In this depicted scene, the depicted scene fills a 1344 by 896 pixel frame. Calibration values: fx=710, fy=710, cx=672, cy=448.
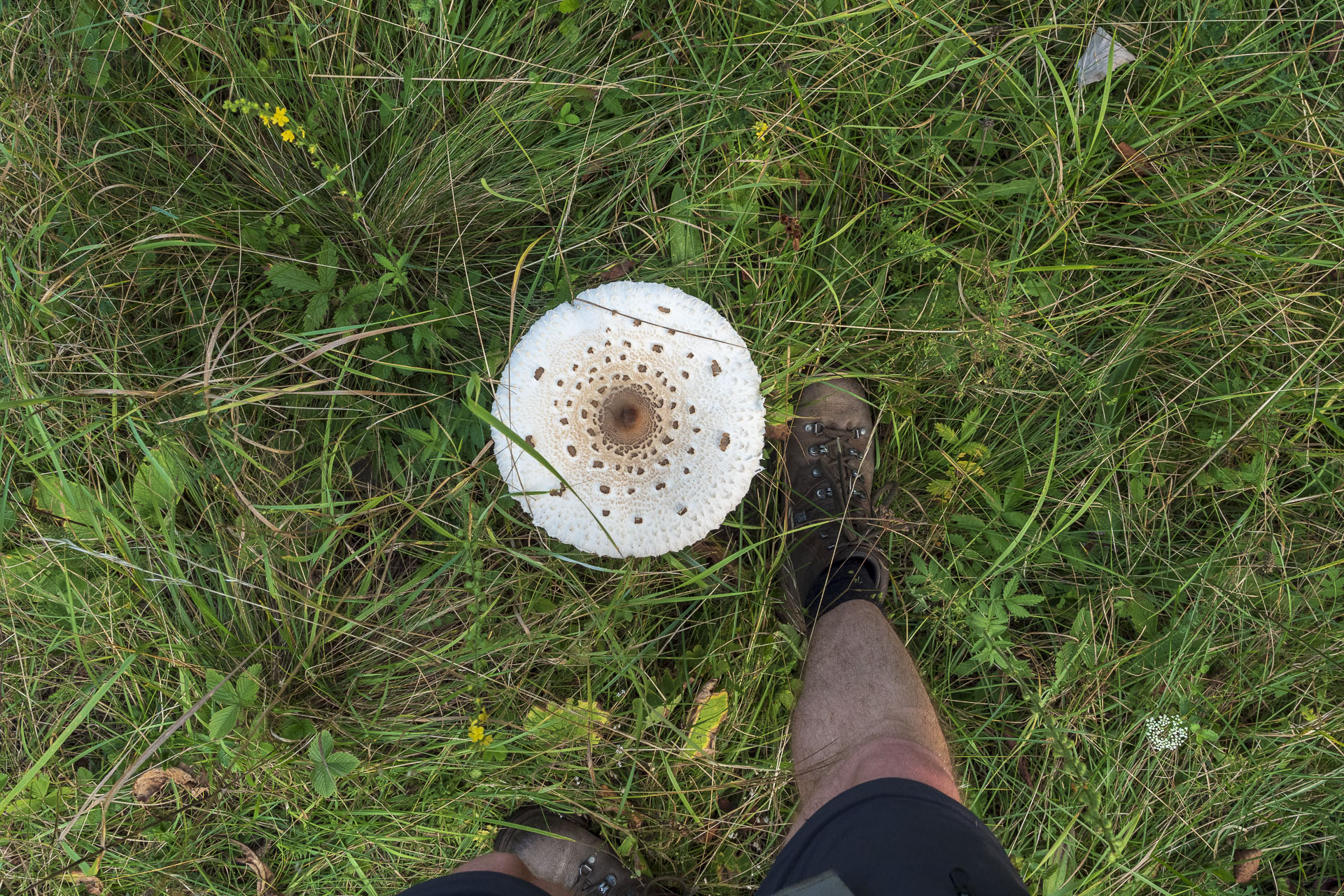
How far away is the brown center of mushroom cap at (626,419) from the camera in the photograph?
2.20 meters

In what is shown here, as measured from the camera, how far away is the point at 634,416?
2201mm

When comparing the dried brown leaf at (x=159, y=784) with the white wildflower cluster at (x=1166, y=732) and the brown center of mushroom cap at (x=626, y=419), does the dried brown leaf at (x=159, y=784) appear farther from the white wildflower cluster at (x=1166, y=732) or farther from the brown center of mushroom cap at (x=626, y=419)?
the white wildflower cluster at (x=1166, y=732)

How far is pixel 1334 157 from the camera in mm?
2721

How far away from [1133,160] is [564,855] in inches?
135

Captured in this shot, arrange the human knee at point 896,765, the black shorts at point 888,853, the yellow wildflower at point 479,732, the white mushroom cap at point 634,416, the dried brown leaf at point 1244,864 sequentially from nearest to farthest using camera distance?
the black shorts at point 888,853 < the white mushroom cap at point 634,416 < the human knee at point 896,765 < the yellow wildflower at point 479,732 < the dried brown leaf at point 1244,864

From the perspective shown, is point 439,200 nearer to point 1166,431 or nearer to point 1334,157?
point 1166,431

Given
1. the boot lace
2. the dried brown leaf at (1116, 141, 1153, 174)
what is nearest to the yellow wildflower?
the boot lace

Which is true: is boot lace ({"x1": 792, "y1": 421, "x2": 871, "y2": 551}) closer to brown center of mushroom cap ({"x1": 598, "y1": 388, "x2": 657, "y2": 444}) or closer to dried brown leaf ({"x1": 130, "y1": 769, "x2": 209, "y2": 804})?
brown center of mushroom cap ({"x1": 598, "y1": 388, "x2": 657, "y2": 444})

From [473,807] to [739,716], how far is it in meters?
1.04

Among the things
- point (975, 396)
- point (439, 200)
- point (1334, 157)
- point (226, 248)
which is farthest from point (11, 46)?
point (1334, 157)

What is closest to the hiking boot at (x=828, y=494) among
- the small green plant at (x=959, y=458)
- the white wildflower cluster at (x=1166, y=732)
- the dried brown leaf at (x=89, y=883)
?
the small green plant at (x=959, y=458)

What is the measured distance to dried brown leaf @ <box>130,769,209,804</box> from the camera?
2545mm

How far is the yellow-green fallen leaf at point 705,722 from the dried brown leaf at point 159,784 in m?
1.78

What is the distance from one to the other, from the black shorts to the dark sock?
72 centimetres
